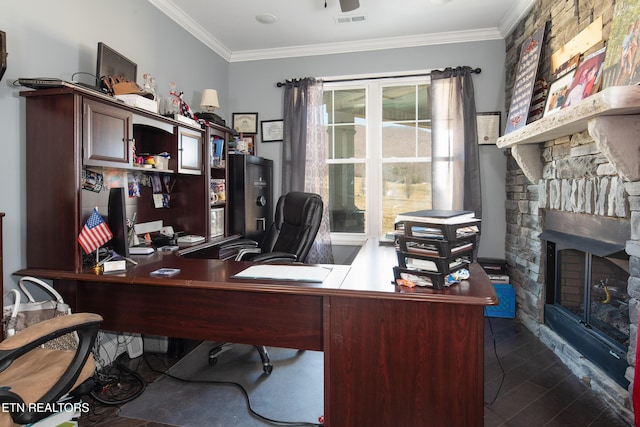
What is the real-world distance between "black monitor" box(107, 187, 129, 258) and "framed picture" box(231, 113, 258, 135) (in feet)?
7.97

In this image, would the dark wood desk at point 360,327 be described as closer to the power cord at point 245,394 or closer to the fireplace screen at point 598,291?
the power cord at point 245,394

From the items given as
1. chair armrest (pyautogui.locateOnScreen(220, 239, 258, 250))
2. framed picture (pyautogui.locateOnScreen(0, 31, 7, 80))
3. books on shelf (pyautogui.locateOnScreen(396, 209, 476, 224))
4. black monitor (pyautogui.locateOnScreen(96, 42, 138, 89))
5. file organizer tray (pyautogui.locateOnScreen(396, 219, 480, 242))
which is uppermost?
black monitor (pyautogui.locateOnScreen(96, 42, 138, 89))

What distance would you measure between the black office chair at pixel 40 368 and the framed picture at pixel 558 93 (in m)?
2.86

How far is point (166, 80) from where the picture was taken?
3.22 m

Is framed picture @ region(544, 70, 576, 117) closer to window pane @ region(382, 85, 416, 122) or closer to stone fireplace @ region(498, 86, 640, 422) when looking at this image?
stone fireplace @ region(498, 86, 640, 422)

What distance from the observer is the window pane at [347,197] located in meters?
4.14

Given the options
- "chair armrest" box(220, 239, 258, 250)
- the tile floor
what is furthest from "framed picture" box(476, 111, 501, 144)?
"chair armrest" box(220, 239, 258, 250)

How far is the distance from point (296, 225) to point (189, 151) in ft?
3.34

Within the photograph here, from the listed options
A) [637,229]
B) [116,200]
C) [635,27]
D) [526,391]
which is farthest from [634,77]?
[116,200]

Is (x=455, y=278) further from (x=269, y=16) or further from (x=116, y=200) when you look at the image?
(x=269, y=16)

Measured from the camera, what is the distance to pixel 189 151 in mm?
2904

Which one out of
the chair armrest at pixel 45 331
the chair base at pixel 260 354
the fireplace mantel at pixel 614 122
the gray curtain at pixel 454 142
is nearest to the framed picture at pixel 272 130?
the gray curtain at pixel 454 142

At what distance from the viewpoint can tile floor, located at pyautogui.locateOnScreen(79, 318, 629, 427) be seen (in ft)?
6.16

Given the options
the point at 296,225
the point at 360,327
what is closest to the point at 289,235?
the point at 296,225
